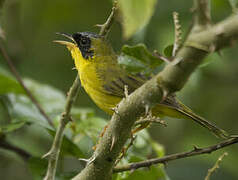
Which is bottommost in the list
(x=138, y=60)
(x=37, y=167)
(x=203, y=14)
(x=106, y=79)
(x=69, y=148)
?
(x=37, y=167)

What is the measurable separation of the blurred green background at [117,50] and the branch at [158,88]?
11.6 feet

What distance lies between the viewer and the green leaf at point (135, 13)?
54.2 inches

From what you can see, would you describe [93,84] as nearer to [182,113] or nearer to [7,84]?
[7,84]

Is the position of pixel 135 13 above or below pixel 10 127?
above

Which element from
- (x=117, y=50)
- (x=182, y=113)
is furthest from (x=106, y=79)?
(x=117, y=50)

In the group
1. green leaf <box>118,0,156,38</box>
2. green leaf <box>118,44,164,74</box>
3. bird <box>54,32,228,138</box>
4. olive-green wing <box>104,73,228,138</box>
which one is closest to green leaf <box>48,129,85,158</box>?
bird <box>54,32,228,138</box>

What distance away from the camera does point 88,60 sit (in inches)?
194

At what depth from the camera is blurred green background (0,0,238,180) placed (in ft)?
20.0

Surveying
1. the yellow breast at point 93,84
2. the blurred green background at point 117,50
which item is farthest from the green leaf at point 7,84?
the blurred green background at point 117,50

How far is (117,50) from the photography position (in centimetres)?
659

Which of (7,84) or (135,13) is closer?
(135,13)

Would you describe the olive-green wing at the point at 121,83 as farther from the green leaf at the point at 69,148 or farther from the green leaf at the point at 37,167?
the green leaf at the point at 37,167

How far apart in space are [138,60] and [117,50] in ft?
13.6

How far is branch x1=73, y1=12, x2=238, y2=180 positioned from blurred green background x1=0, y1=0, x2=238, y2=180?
354 centimetres
